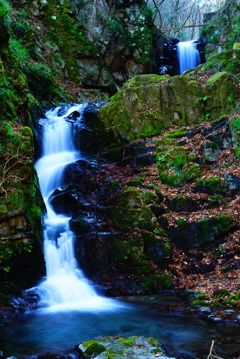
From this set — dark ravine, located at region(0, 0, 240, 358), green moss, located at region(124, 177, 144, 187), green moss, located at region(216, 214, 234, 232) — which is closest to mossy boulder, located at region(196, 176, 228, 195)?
dark ravine, located at region(0, 0, 240, 358)

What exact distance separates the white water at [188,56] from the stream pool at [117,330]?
19.0 m

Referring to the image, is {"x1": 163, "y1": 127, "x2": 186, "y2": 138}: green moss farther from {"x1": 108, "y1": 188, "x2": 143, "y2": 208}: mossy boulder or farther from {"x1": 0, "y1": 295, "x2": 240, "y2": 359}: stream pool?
{"x1": 0, "y1": 295, "x2": 240, "y2": 359}: stream pool

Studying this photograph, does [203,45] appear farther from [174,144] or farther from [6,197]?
[6,197]

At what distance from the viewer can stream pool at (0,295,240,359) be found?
454 cm

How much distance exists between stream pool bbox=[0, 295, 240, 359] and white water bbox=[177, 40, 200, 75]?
18985 mm

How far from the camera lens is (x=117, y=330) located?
5.32 meters

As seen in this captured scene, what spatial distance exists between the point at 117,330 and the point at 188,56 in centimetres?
2109

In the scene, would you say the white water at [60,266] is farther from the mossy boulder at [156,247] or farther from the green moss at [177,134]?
the green moss at [177,134]

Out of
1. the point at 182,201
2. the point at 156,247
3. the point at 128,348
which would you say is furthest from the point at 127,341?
the point at 182,201

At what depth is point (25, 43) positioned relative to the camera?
17578 mm

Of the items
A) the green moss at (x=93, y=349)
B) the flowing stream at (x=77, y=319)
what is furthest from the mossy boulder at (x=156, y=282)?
the green moss at (x=93, y=349)

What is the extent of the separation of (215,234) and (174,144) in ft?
13.5

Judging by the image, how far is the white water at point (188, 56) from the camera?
71.3 ft

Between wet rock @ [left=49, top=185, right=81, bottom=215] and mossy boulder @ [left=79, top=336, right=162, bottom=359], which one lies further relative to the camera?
wet rock @ [left=49, top=185, right=81, bottom=215]
